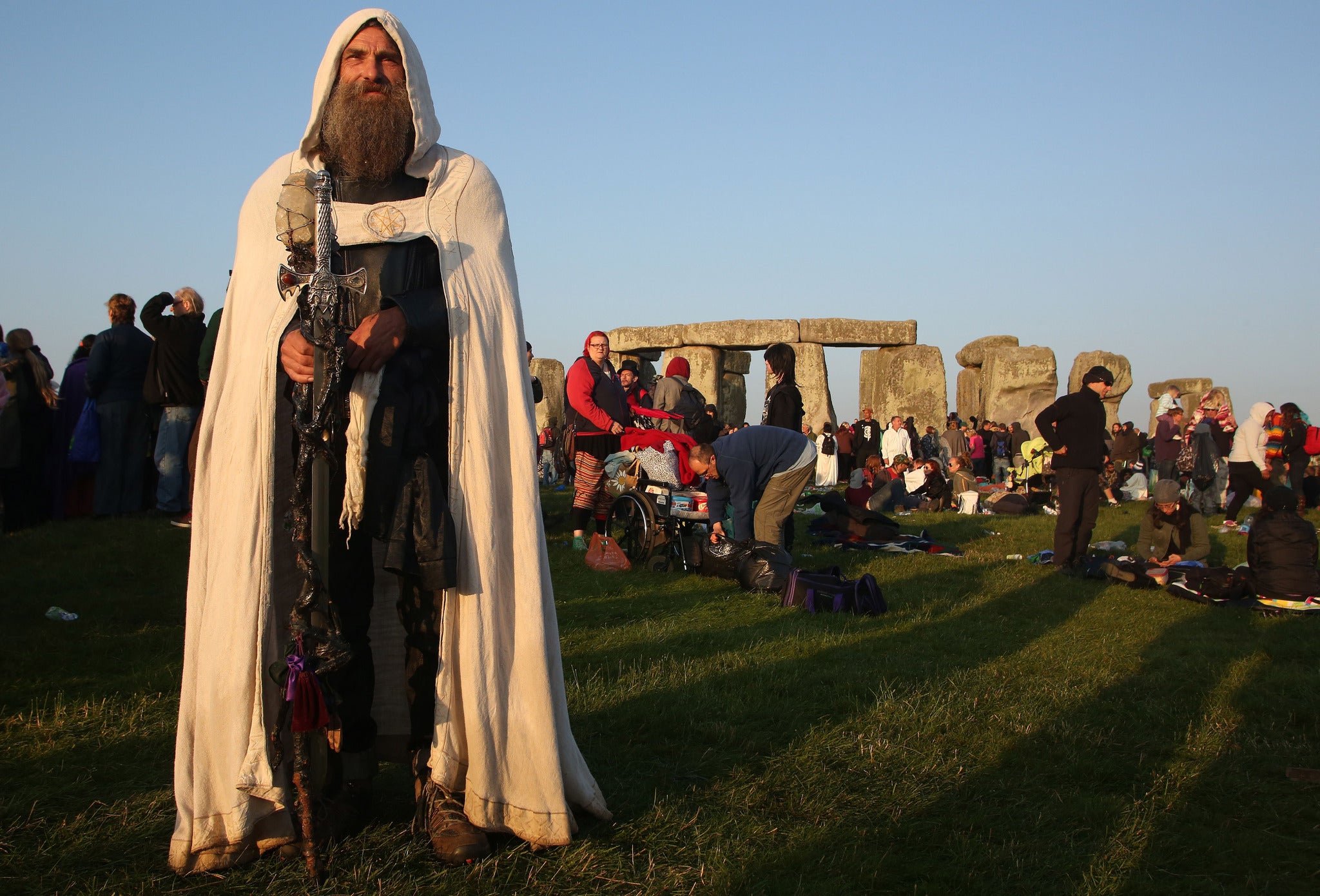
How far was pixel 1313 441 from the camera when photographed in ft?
51.1

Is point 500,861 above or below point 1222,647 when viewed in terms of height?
above

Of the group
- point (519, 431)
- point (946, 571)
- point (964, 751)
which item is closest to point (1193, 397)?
point (946, 571)

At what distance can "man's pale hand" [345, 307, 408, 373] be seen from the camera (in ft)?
8.77

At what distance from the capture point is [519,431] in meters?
2.95

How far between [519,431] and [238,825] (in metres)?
1.26

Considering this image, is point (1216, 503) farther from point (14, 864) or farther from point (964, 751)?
point (14, 864)

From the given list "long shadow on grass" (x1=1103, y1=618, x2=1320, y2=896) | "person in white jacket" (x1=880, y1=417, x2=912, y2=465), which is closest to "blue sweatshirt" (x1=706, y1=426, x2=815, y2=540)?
"long shadow on grass" (x1=1103, y1=618, x2=1320, y2=896)

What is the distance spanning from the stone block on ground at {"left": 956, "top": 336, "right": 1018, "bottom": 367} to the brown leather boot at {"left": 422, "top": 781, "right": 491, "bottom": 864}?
2571 centimetres

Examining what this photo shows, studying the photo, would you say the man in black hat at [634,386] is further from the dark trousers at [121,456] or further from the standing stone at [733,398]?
the standing stone at [733,398]

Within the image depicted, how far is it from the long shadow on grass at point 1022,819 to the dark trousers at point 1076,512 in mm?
4559

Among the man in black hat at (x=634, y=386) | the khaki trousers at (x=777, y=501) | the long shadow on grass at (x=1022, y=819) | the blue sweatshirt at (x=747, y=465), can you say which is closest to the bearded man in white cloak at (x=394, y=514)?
the long shadow on grass at (x=1022, y=819)

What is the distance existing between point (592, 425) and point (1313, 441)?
11896mm

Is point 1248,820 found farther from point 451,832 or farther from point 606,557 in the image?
point 606,557

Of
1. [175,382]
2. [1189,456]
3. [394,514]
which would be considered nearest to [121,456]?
[175,382]
